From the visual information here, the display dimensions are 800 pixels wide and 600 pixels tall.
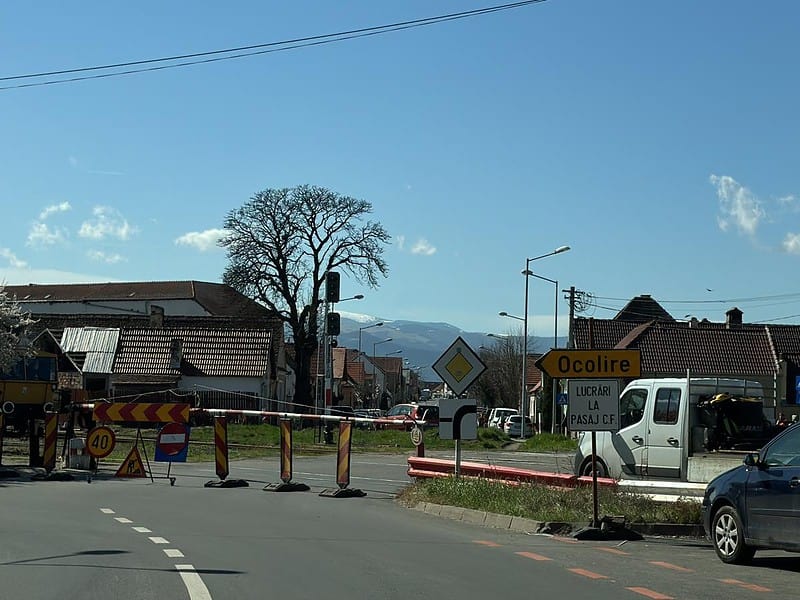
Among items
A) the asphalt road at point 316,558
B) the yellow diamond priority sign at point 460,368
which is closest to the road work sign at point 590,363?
the asphalt road at point 316,558

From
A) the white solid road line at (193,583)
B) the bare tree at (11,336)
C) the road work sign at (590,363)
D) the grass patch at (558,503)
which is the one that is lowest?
the white solid road line at (193,583)

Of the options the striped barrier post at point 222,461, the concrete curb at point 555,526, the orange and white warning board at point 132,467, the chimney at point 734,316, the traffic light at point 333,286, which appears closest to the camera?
the concrete curb at point 555,526

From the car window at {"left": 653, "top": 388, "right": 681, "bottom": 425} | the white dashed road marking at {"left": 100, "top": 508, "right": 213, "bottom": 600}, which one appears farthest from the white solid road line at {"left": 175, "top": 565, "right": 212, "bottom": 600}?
the car window at {"left": 653, "top": 388, "right": 681, "bottom": 425}

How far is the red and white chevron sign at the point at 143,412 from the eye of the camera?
935 inches

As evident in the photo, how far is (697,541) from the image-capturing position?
1446 centimetres

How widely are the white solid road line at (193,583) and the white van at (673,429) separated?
34.1 feet

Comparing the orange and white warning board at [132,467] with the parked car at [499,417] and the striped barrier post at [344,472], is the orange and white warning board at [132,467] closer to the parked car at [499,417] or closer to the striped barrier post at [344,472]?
the striped barrier post at [344,472]

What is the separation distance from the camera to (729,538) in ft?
40.4

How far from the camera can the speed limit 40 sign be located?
23938 mm

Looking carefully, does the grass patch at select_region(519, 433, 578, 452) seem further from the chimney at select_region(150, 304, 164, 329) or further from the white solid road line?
the white solid road line

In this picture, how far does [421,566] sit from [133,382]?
5434cm

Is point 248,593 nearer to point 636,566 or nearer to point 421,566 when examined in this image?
point 421,566

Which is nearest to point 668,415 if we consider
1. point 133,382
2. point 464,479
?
point 464,479

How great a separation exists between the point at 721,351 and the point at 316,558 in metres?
64.7
